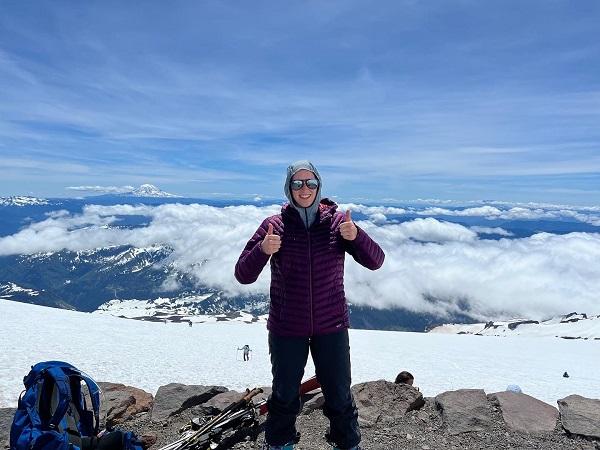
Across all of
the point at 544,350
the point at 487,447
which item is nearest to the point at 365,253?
the point at 487,447

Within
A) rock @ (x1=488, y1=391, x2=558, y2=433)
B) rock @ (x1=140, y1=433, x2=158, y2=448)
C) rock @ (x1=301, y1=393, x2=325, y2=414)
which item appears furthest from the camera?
rock @ (x1=301, y1=393, x2=325, y2=414)

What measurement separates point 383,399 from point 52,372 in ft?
17.7

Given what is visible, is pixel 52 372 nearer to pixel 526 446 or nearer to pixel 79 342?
pixel 526 446

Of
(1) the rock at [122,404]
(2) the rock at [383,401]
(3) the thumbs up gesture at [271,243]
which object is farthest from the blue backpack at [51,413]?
(2) the rock at [383,401]

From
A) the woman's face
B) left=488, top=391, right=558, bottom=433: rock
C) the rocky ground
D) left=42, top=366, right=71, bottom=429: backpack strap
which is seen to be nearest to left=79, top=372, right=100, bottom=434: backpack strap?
left=42, top=366, right=71, bottom=429: backpack strap

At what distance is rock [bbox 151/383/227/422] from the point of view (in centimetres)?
791

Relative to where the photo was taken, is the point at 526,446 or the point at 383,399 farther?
the point at 383,399

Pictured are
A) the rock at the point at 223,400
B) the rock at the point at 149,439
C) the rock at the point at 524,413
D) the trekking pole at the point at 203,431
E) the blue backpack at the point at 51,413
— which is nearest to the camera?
the blue backpack at the point at 51,413

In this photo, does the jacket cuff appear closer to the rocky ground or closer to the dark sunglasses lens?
the dark sunglasses lens

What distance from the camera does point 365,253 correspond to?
4574mm

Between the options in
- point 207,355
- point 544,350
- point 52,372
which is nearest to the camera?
point 52,372

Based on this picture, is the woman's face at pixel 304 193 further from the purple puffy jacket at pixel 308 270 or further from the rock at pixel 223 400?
the rock at pixel 223 400

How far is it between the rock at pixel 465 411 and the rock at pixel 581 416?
3.80ft

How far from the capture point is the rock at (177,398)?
7906 millimetres
